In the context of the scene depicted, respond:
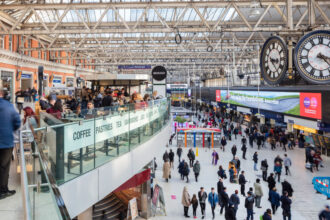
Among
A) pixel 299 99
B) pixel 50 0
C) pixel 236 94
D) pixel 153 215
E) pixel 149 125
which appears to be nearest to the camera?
pixel 149 125

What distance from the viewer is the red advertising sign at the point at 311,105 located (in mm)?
11945

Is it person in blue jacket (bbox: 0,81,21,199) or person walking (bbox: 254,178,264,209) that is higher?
person in blue jacket (bbox: 0,81,21,199)

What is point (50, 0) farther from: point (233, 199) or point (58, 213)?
point (58, 213)

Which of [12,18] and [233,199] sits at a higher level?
[12,18]

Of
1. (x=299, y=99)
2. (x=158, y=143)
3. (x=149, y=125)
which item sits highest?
(x=299, y=99)

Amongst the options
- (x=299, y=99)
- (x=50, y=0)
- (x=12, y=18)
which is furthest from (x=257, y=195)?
(x=12, y=18)

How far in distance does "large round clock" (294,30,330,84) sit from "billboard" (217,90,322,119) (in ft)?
22.0

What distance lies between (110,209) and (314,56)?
32.9ft

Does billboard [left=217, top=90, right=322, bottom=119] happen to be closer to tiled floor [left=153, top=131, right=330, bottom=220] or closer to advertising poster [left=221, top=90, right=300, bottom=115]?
advertising poster [left=221, top=90, right=300, bottom=115]

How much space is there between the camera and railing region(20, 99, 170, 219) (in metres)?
1.94

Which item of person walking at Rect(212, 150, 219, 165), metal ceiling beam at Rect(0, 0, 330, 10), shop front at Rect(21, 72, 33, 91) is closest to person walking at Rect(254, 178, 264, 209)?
person walking at Rect(212, 150, 219, 165)

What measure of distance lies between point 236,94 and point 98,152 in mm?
20494

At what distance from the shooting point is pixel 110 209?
38.7ft

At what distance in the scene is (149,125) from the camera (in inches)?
376
